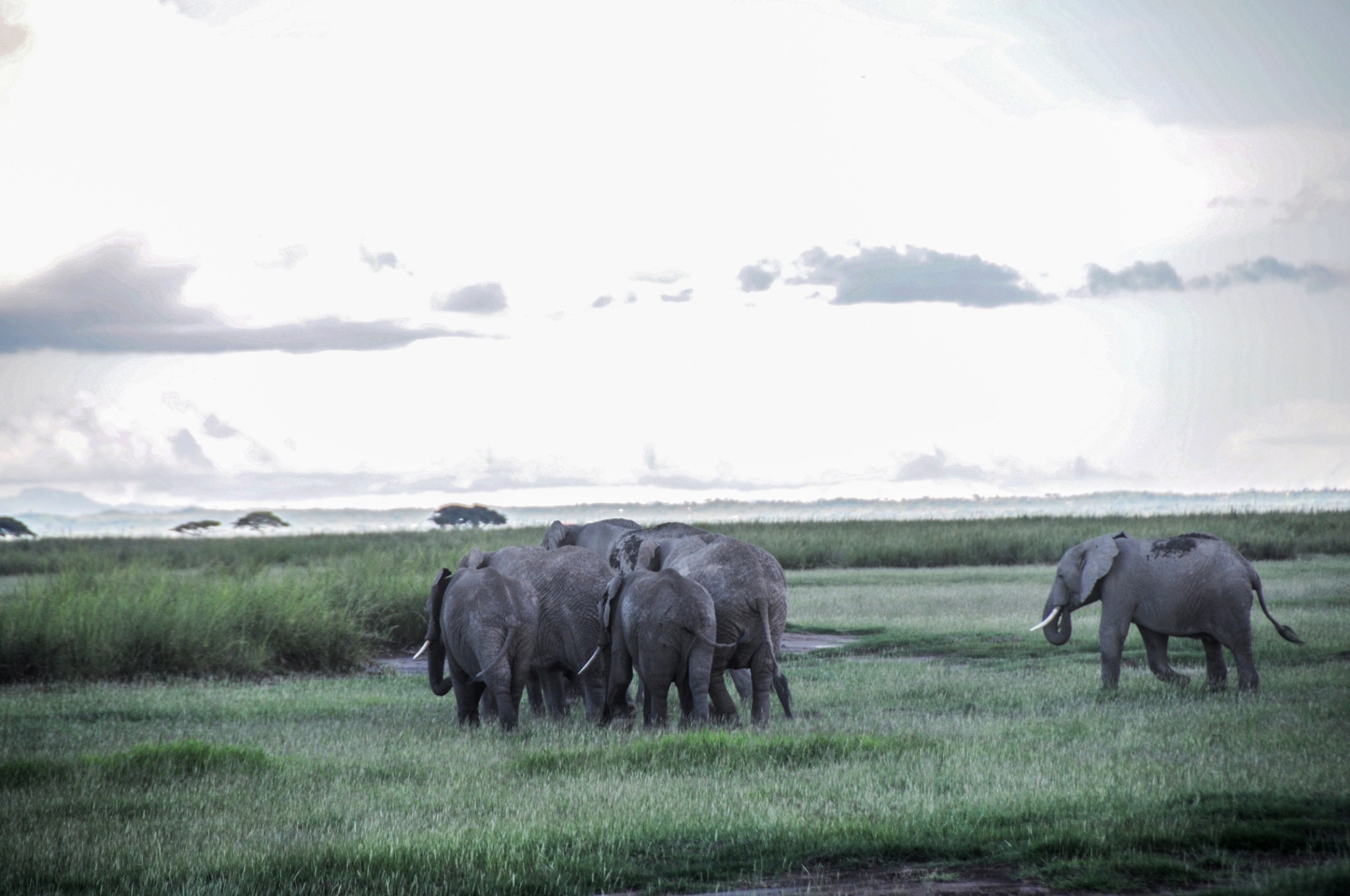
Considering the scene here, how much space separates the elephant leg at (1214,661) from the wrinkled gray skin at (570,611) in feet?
20.6

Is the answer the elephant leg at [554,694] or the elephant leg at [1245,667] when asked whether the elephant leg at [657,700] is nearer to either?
the elephant leg at [554,694]

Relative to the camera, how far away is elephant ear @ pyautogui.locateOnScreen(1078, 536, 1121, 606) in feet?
44.6

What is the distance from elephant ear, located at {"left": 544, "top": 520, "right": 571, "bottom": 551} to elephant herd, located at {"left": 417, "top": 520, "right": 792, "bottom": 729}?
269 cm

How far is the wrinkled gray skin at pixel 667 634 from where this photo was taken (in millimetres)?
11023

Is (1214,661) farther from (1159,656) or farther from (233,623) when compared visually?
(233,623)

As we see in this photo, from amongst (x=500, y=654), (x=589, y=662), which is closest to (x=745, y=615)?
(x=589, y=662)

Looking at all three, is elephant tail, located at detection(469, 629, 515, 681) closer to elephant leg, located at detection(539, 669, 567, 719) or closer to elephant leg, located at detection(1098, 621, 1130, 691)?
elephant leg, located at detection(539, 669, 567, 719)

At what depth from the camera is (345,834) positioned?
740 cm

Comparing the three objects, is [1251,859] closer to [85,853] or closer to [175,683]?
[85,853]

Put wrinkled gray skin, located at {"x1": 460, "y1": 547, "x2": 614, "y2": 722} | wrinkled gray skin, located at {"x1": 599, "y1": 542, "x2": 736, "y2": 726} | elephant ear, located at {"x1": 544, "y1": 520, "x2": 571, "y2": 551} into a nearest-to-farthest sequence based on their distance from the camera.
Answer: wrinkled gray skin, located at {"x1": 599, "y1": 542, "x2": 736, "y2": 726} → wrinkled gray skin, located at {"x1": 460, "y1": 547, "x2": 614, "y2": 722} → elephant ear, located at {"x1": 544, "y1": 520, "x2": 571, "y2": 551}

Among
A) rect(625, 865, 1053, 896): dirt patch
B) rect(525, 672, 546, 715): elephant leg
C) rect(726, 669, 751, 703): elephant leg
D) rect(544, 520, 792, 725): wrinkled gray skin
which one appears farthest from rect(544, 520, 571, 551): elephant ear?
rect(625, 865, 1053, 896): dirt patch

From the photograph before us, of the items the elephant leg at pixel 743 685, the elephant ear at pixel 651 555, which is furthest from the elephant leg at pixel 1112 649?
the elephant ear at pixel 651 555

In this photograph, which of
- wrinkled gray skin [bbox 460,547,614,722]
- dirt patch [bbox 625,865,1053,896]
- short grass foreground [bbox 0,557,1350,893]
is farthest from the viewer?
wrinkled gray skin [bbox 460,547,614,722]

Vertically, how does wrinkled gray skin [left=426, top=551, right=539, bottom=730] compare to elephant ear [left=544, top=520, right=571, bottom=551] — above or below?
below
